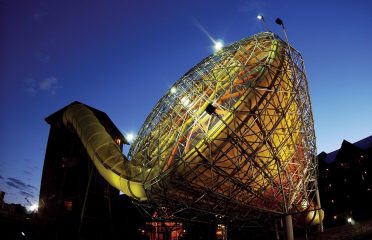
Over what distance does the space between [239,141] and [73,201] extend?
24657 millimetres

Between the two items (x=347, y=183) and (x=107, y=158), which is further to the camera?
(x=347, y=183)

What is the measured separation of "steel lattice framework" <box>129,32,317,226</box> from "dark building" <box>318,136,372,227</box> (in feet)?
133

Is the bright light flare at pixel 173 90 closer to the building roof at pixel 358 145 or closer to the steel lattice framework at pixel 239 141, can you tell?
the steel lattice framework at pixel 239 141

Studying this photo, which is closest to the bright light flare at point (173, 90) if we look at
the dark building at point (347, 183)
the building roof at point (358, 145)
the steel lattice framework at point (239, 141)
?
the steel lattice framework at point (239, 141)

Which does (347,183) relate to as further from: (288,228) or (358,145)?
(288,228)

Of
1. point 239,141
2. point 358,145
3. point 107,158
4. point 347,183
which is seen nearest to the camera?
point 239,141

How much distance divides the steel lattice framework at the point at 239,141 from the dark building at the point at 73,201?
1388 cm

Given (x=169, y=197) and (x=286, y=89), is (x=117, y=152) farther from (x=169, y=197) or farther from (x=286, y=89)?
(x=286, y=89)

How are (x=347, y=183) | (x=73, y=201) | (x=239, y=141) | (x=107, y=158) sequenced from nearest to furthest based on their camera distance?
(x=239, y=141), (x=107, y=158), (x=73, y=201), (x=347, y=183)

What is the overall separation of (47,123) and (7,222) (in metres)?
12.4

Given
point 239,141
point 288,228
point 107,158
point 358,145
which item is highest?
point 358,145

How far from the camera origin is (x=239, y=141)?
15656 millimetres

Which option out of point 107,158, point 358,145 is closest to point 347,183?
point 358,145

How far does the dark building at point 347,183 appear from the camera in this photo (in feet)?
183
